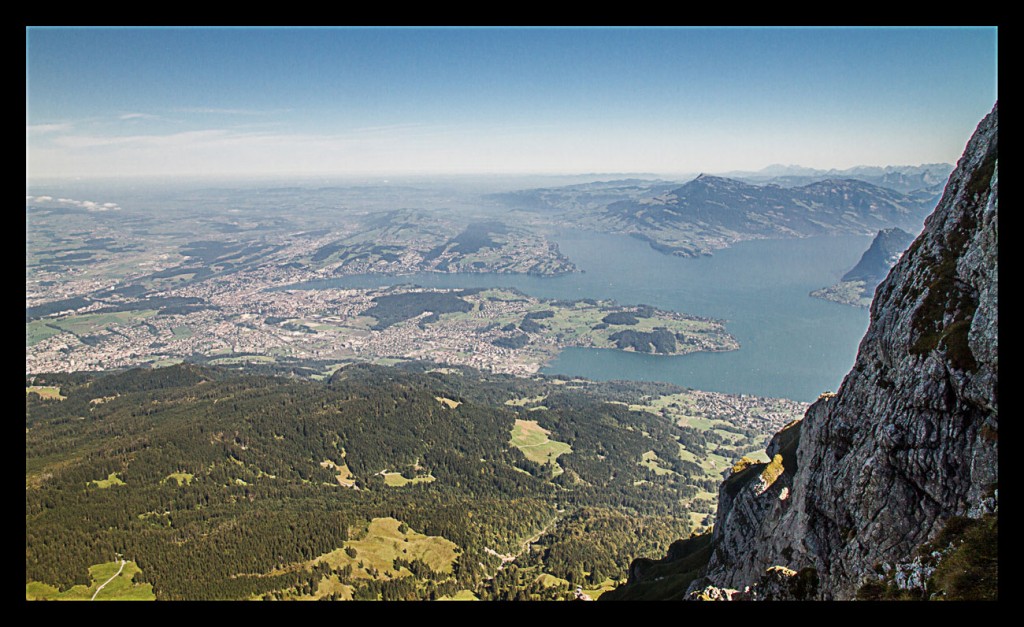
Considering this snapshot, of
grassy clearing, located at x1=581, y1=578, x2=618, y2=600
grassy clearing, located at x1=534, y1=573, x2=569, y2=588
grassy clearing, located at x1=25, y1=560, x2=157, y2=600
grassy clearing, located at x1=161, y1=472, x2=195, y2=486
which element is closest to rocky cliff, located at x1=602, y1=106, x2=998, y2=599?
grassy clearing, located at x1=581, y1=578, x2=618, y2=600

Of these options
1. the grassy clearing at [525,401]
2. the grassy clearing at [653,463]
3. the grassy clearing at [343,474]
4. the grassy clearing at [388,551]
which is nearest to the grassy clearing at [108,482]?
the grassy clearing at [343,474]

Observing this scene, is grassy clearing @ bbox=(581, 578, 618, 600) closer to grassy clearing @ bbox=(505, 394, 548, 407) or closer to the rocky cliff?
the rocky cliff

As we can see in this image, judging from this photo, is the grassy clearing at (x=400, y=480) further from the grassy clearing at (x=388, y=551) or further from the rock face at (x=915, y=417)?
the rock face at (x=915, y=417)

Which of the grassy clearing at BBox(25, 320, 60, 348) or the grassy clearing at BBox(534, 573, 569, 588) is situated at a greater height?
the grassy clearing at BBox(25, 320, 60, 348)

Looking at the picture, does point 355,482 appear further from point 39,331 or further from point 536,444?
point 39,331

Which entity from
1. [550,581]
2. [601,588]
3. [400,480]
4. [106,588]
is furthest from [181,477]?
[601,588]

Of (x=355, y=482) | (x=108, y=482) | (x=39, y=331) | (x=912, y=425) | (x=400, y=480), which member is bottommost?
(x=400, y=480)

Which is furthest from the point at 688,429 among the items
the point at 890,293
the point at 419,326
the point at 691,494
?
the point at 419,326
